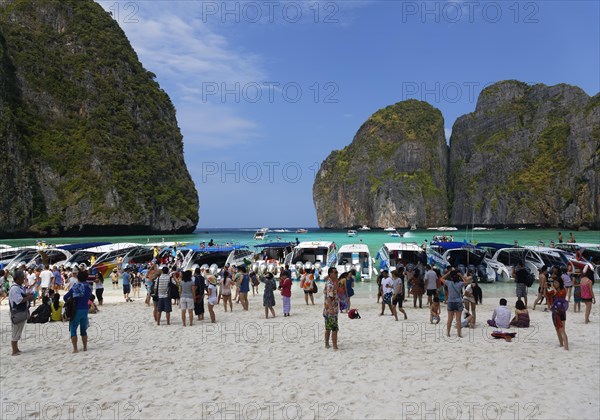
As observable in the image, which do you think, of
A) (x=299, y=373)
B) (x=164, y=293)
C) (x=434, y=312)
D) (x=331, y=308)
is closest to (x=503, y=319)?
(x=434, y=312)

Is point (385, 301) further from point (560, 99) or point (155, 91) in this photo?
point (560, 99)

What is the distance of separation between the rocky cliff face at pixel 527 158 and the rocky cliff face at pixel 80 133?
96.5 meters

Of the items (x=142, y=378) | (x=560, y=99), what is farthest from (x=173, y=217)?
(x=560, y=99)

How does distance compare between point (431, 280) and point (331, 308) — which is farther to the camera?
point (431, 280)

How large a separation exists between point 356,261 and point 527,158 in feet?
452

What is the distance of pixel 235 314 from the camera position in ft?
49.9

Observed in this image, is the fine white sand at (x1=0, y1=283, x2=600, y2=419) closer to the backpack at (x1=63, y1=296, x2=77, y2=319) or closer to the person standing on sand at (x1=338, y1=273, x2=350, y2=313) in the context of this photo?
the backpack at (x1=63, y1=296, x2=77, y2=319)

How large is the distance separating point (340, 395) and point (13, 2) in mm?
112339

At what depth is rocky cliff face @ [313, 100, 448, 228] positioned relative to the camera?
6299 inches

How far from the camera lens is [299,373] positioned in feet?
28.1

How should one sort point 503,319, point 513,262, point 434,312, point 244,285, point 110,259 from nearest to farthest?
point 503,319 < point 434,312 < point 244,285 < point 513,262 < point 110,259

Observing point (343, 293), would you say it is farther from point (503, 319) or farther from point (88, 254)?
point (88, 254)

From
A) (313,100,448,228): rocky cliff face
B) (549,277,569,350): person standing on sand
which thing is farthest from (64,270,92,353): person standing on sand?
(313,100,448,228): rocky cliff face

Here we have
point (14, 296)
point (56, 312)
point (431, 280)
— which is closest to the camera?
point (14, 296)
